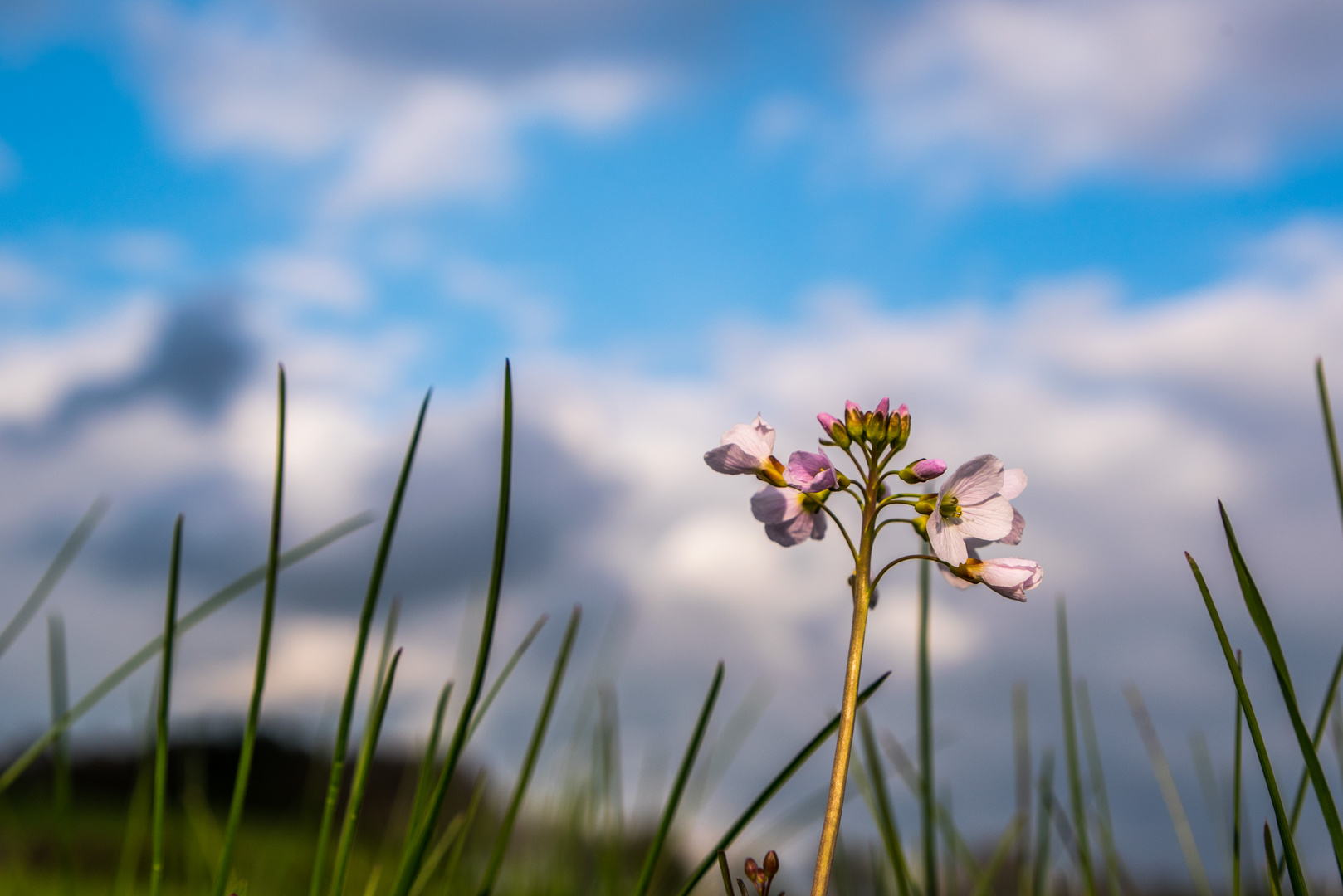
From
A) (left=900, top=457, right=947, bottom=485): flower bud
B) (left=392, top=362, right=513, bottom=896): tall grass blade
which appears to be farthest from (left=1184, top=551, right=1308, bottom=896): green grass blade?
(left=392, top=362, right=513, bottom=896): tall grass blade

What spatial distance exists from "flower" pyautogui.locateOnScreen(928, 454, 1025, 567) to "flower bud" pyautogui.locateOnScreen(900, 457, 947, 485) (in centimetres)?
2

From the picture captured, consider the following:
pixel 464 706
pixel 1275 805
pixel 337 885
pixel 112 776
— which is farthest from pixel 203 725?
pixel 112 776

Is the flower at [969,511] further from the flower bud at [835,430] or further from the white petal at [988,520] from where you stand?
the flower bud at [835,430]

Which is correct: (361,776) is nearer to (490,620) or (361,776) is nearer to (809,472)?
(490,620)

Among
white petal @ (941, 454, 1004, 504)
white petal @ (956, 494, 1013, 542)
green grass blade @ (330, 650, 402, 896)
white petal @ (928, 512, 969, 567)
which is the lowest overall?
green grass blade @ (330, 650, 402, 896)

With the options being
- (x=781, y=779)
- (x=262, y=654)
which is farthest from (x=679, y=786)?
(x=262, y=654)

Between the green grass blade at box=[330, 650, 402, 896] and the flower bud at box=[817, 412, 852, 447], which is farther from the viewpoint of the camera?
the green grass blade at box=[330, 650, 402, 896]

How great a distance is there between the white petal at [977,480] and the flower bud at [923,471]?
0.02 m

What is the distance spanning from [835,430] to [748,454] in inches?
4.5

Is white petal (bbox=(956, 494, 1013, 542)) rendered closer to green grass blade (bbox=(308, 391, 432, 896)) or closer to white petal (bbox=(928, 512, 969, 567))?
white petal (bbox=(928, 512, 969, 567))

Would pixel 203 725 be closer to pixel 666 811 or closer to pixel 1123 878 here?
pixel 666 811

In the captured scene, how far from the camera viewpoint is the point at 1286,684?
1139 millimetres

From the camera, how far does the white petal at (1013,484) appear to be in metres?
1.16

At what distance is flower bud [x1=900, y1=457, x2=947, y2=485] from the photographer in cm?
108
